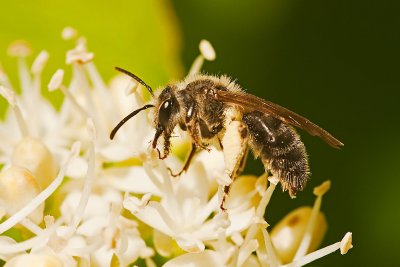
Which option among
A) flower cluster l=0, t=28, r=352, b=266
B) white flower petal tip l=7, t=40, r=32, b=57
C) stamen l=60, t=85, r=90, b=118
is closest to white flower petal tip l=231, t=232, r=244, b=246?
flower cluster l=0, t=28, r=352, b=266

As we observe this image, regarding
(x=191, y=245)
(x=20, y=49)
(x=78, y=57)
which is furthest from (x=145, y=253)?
(x=20, y=49)

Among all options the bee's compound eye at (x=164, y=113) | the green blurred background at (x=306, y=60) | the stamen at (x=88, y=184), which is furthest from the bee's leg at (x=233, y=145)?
the green blurred background at (x=306, y=60)

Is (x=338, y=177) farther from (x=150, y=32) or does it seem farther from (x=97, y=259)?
(x=97, y=259)

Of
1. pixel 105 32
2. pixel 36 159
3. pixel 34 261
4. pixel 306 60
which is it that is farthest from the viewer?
pixel 306 60

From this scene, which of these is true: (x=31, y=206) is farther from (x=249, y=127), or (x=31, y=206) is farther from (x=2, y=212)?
(x=249, y=127)

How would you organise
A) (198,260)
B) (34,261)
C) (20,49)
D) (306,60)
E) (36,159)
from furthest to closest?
(306,60)
(20,49)
(36,159)
(198,260)
(34,261)

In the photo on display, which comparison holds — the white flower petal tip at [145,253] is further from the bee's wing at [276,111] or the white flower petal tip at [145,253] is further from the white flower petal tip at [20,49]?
the white flower petal tip at [20,49]

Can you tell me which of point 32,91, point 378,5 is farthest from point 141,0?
point 378,5
